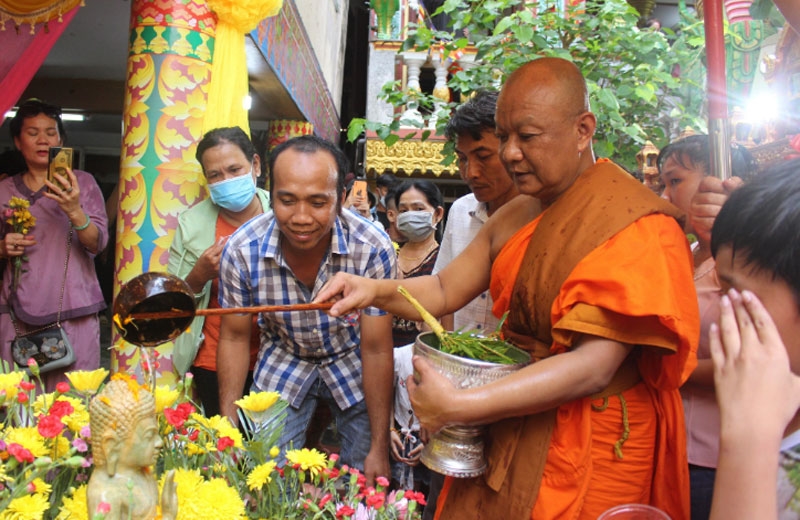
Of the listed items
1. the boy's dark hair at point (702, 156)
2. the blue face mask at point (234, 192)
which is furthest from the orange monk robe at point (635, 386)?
the blue face mask at point (234, 192)

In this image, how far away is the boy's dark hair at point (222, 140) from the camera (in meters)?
2.88

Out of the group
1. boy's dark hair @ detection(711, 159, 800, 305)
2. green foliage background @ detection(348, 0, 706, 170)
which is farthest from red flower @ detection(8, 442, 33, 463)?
Result: green foliage background @ detection(348, 0, 706, 170)

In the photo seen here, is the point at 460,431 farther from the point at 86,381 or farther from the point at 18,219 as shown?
the point at 18,219

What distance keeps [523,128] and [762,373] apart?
2.80ft

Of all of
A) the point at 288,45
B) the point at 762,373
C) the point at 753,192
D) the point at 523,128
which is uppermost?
the point at 288,45

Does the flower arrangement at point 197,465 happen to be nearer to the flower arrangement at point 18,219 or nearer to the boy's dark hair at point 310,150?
the boy's dark hair at point 310,150

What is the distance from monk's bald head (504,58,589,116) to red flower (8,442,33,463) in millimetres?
1353

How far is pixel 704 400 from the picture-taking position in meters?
1.95

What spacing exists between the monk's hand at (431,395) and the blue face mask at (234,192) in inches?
66.5

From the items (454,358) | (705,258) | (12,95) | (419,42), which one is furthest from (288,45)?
(454,358)

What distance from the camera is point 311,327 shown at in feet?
7.57

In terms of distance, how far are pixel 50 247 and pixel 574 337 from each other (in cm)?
253

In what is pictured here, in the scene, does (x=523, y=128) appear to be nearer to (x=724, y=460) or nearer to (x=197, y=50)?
(x=724, y=460)

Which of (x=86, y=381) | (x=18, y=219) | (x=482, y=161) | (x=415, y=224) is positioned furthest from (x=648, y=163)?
(x=86, y=381)
